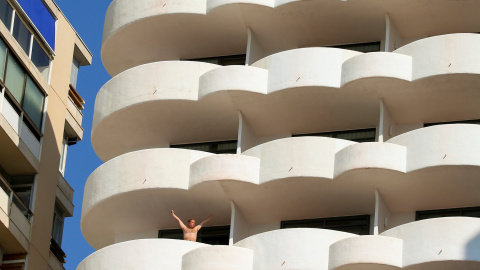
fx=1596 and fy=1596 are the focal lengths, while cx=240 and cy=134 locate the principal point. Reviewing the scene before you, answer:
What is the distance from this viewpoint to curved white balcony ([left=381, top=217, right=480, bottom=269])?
35.9 meters

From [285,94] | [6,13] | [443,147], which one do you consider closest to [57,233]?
[6,13]

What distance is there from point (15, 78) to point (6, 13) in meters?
1.77

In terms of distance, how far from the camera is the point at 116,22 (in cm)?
4431

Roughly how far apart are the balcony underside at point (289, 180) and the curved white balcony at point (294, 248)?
5.64 feet

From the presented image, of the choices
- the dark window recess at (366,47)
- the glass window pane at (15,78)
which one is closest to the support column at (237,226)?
the dark window recess at (366,47)

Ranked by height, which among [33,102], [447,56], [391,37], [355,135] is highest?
[391,37]

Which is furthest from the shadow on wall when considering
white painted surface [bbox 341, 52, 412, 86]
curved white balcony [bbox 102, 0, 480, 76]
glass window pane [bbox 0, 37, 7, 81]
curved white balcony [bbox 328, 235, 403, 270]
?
glass window pane [bbox 0, 37, 7, 81]

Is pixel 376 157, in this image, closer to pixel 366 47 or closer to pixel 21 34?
pixel 366 47

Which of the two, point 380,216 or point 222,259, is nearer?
point 222,259

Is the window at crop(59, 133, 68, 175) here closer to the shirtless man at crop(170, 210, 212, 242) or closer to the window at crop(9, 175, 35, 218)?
the window at crop(9, 175, 35, 218)

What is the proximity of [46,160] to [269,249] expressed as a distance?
9.41m

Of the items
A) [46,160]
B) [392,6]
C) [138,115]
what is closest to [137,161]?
[138,115]

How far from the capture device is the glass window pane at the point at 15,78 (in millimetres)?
42500

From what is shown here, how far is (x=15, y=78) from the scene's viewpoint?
141 ft
